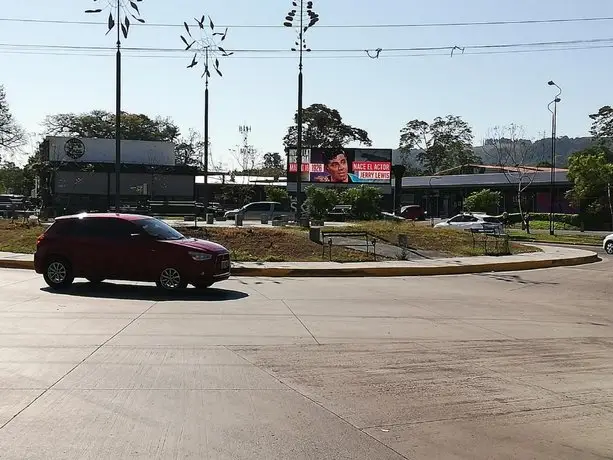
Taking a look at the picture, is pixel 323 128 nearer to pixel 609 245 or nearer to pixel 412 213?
pixel 412 213

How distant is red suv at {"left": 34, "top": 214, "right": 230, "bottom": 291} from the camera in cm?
1537

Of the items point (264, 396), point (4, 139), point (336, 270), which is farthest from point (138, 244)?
point (4, 139)

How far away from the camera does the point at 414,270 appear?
22.0 m

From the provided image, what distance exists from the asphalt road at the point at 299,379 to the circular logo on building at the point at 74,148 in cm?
5506

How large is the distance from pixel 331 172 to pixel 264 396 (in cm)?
5669

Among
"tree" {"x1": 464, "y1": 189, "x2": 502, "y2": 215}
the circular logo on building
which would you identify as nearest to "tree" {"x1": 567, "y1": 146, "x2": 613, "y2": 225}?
"tree" {"x1": 464, "y1": 189, "x2": 502, "y2": 215}

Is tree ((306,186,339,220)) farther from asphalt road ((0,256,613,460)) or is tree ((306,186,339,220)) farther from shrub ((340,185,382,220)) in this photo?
asphalt road ((0,256,613,460))

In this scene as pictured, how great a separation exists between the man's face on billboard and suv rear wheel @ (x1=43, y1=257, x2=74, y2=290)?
158 feet

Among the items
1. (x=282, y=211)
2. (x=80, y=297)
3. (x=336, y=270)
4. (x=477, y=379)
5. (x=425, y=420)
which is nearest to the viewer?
(x=425, y=420)

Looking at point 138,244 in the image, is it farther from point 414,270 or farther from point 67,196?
point 67,196

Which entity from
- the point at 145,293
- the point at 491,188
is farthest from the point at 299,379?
the point at 491,188

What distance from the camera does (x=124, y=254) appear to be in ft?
51.1

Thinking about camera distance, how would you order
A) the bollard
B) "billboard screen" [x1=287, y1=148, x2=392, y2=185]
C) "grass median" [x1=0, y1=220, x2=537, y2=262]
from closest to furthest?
1. "grass median" [x1=0, y1=220, x2=537, y2=262]
2. the bollard
3. "billboard screen" [x1=287, y1=148, x2=392, y2=185]

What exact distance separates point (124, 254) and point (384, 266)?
9.12 metres
